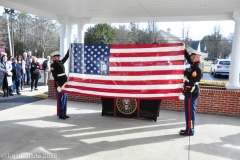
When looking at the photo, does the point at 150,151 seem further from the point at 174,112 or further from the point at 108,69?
the point at 174,112

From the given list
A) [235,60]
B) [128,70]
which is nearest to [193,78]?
[128,70]

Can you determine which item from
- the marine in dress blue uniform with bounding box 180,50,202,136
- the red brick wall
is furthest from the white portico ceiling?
the red brick wall

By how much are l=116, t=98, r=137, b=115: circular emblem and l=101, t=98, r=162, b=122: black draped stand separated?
41 mm

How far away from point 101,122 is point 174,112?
2.38 meters

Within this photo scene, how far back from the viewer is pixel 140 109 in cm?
546

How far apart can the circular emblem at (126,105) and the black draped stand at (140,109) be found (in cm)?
4

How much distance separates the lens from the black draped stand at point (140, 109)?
532 centimetres

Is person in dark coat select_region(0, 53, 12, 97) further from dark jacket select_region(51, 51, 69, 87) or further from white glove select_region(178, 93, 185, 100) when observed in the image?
white glove select_region(178, 93, 185, 100)

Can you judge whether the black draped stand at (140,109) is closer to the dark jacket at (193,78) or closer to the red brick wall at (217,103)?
the dark jacket at (193,78)

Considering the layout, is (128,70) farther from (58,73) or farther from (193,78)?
(58,73)

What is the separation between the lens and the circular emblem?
5477 millimetres

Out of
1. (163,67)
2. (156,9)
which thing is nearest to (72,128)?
(163,67)

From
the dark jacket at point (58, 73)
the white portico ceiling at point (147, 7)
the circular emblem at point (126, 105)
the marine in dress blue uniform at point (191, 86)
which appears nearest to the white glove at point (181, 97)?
the marine in dress blue uniform at point (191, 86)

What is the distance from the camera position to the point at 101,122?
5.28m
